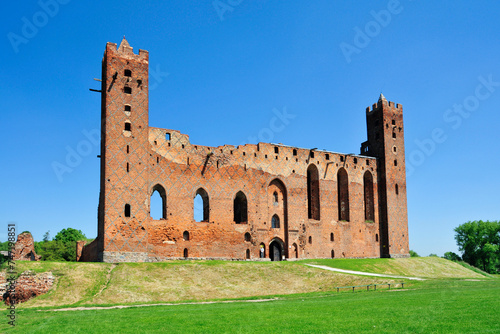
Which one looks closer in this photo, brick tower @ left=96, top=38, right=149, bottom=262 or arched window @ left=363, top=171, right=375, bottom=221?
brick tower @ left=96, top=38, right=149, bottom=262

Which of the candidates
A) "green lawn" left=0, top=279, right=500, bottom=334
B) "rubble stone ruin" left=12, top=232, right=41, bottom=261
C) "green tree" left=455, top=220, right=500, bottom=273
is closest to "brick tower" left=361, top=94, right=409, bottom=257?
"green tree" left=455, top=220, right=500, bottom=273

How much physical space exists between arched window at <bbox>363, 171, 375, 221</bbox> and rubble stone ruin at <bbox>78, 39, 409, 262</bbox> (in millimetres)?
94

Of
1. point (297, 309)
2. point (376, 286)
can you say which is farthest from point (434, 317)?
point (376, 286)

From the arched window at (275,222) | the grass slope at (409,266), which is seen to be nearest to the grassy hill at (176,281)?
the grass slope at (409,266)

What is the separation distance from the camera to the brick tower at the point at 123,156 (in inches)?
1186

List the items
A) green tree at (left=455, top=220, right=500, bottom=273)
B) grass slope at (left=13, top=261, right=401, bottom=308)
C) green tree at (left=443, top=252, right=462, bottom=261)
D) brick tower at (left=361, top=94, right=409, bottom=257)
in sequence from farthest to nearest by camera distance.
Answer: green tree at (left=443, top=252, right=462, bottom=261), green tree at (left=455, top=220, right=500, bottom=273), brick tower at (left=361, top=94, right=409, bottom=257), grass slope at (left=13, top=261, right=401, bottom=308)

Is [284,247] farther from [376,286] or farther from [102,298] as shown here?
[102,298]

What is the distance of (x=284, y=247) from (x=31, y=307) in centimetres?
2193

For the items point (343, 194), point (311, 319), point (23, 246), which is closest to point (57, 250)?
point (23, 246)

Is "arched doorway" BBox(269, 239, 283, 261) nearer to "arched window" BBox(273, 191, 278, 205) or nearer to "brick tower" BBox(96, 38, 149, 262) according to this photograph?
"arched window" BBox(273, 191, 278, 205)

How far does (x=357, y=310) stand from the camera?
46.0ft

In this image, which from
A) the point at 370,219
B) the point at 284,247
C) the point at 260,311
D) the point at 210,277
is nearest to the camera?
the point at 260,311

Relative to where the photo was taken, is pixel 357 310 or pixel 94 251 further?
pixel 94 251

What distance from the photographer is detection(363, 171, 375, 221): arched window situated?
43750mm
